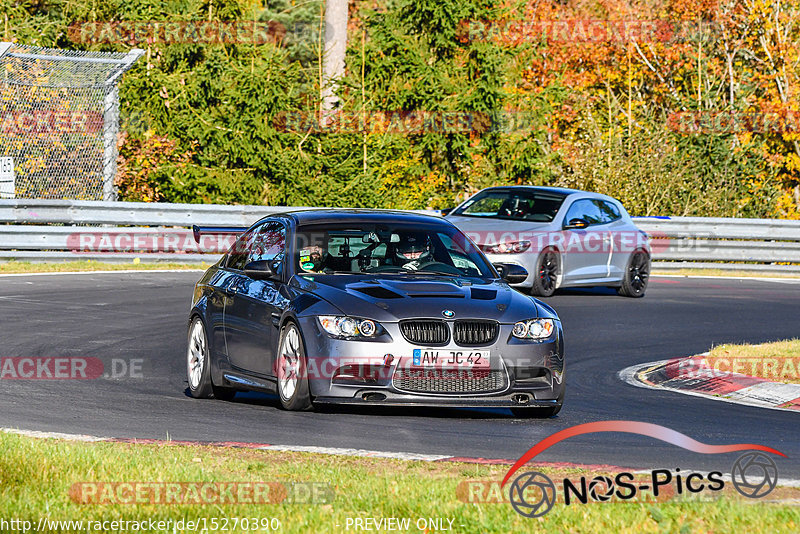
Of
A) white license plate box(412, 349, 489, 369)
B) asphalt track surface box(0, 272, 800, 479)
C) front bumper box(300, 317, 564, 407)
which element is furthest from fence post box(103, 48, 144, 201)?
white license plate box(412, 349, 489, 369)

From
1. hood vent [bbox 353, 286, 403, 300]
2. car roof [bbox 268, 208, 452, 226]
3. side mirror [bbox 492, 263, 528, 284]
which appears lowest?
side mirror [bbox 492, 263, 528, 284]

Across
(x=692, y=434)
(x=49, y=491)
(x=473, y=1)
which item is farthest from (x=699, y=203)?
(x=49, y=491)

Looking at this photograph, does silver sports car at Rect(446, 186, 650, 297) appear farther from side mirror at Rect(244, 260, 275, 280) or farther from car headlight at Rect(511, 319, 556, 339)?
car headlight at Rect(511, 319, 556, 339)

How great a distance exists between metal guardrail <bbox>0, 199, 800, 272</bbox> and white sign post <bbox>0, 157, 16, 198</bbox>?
1.30 ft

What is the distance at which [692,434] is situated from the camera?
975 centimetres

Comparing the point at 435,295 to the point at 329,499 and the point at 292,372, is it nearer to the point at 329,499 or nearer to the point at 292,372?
the point at 292,372

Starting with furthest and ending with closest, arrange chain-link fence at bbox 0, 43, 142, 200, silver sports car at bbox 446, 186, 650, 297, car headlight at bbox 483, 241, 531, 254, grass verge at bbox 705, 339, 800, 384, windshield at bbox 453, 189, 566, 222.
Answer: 1. chain-link fence at bbox 0, 43, 142, 200
2. windshield at bbox 453, 189, 566, 222
3. silver sports car at bbox 446, 186, 650, 297
4. car headlight at bbox 483, 241, 531, 254
5. grass verge at bbox 705, 339, 800, 384

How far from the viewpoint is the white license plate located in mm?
9781

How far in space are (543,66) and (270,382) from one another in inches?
1450

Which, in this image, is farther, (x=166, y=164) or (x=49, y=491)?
(x=166, y=164)

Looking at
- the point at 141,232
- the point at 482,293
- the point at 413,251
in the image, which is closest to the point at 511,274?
the point at 413,251

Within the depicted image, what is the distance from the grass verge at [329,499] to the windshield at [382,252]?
8.69 feet

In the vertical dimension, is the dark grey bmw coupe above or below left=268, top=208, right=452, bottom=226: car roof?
below

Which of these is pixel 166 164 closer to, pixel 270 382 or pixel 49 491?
pixel 270 382
